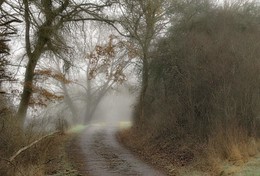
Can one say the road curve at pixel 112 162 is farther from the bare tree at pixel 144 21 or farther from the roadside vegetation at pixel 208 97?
the bare tree at pixel 144 21

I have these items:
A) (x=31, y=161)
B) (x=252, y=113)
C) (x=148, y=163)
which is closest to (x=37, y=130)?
(x=31, y=161)

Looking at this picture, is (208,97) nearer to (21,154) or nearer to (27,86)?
(21,154)

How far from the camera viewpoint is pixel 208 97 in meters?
17.9

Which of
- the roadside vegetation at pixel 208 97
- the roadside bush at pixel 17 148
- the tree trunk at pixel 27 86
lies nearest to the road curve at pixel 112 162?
the roadside vegetation at pixel 208 97

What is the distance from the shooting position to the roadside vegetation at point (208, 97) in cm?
1512

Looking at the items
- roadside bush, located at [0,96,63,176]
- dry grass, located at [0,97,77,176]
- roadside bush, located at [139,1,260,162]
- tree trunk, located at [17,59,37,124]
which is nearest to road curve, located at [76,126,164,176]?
dry grass, located at [0,97,77,176]

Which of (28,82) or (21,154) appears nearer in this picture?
(21,154)

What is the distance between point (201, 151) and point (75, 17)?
11.8 metres

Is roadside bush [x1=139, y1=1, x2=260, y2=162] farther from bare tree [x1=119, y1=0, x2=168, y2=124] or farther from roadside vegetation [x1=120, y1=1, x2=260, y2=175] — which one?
bare tree [x1=119, y1=0, x2=168, y2=124]

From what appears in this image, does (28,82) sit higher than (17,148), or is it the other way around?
(28,82)

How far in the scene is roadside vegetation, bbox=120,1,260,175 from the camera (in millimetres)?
15125

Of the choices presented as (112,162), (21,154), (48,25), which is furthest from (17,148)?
(48,25)

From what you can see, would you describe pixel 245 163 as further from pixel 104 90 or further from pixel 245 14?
pixel 104 90

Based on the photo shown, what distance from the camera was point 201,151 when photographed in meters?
15.7
